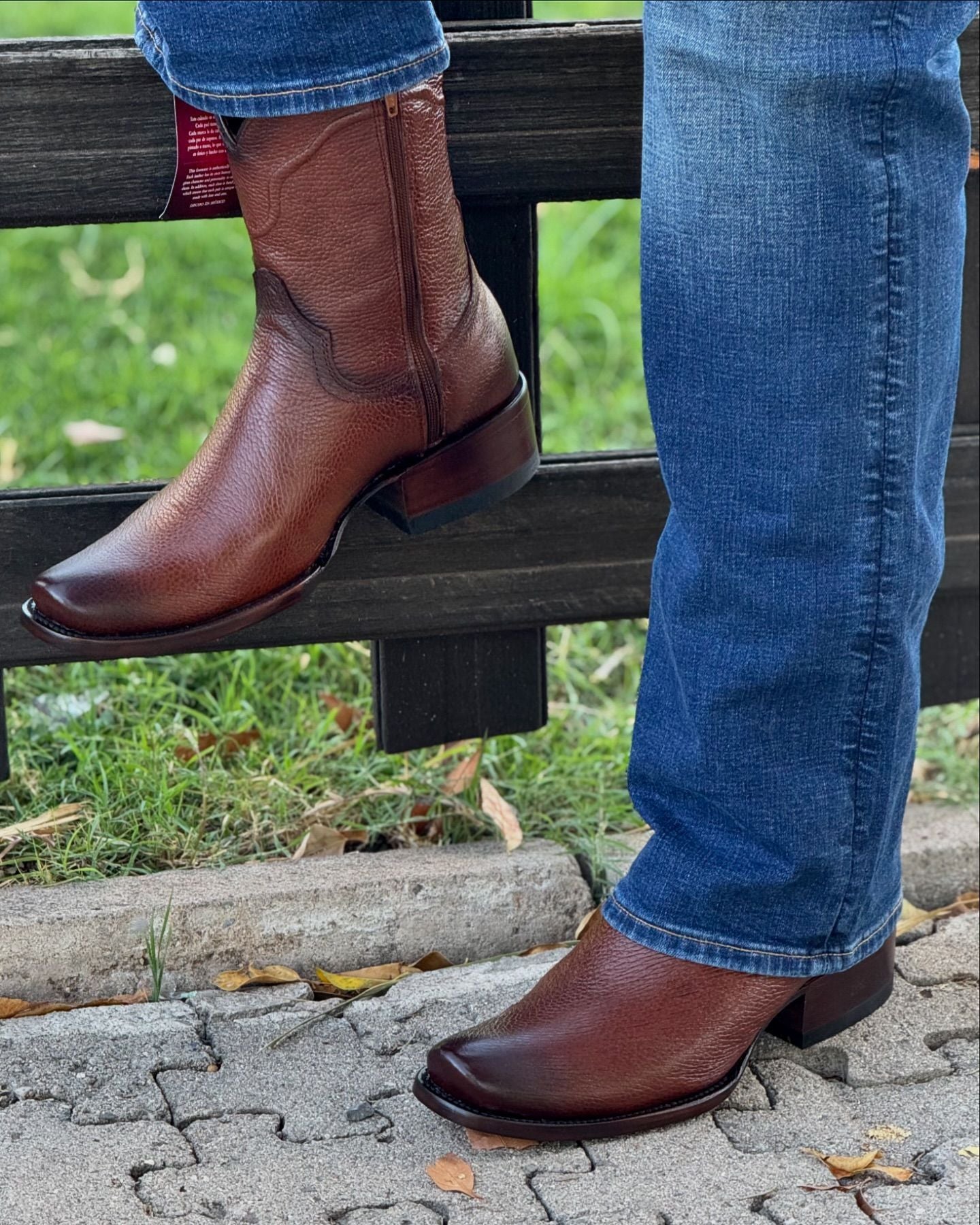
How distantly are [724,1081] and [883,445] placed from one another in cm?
60

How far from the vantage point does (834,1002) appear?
1.46 meters

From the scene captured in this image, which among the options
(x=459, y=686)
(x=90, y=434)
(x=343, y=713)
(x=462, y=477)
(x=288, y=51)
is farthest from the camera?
(x=90, y=434)

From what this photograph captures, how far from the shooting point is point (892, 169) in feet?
3.91

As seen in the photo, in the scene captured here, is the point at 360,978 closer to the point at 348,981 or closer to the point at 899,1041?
the point at 348,981

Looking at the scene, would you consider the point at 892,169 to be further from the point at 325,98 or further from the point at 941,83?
the point at 325,98

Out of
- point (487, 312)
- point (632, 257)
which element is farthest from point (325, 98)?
point (632, 257)

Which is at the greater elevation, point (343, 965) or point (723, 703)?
point (723, 703)

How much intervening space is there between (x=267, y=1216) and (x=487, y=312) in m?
0.82

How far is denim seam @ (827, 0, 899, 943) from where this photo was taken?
1.17 metres

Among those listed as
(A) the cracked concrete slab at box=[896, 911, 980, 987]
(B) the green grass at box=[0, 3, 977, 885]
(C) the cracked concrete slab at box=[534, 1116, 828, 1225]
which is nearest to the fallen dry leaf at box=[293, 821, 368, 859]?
(B) the green grass at box=[0, 3, 977, 885]

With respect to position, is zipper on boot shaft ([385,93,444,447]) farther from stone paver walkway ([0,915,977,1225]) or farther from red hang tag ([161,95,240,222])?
stone paver walkway ([0,915,977,1225])

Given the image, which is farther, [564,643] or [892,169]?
[564,643]

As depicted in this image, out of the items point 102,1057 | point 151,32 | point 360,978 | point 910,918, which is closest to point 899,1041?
point 910,918

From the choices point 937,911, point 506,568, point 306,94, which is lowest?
point 937,911
